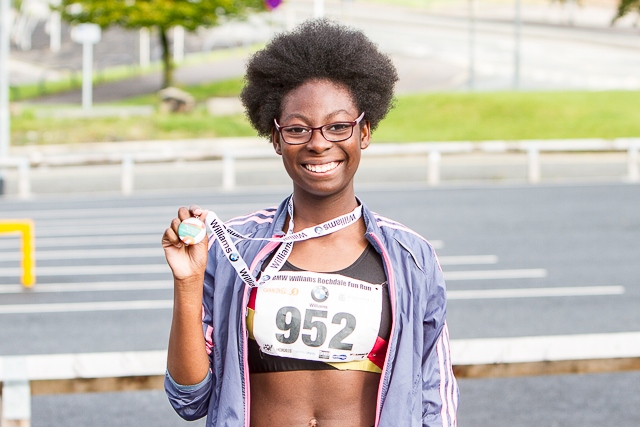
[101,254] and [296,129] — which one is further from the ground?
[296,129]

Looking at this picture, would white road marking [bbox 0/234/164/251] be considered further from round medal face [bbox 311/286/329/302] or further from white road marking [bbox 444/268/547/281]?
round medal face [bbox 311/286/329/302]

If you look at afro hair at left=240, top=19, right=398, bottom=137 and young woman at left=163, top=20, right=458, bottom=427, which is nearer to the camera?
young woman at left=163, top=20, right=458, bottom=427

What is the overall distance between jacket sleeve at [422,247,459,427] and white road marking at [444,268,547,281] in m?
8.07

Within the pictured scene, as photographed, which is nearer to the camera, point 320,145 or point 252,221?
point 320,145

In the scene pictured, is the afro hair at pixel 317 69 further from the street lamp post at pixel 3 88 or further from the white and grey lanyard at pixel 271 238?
the street lamp post at pixel 3 88

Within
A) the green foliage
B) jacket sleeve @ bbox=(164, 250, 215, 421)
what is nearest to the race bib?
jacket sleeve @ bbox=(164, 250, 215, 421)

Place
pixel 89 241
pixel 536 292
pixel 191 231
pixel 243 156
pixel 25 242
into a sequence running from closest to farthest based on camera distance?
pixel 191 231 → pixel 536 292 → pixel 25 242 → pixel 89 241 → pixel 243 156

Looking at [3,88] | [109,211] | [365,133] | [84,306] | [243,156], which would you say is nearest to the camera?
[365,133]

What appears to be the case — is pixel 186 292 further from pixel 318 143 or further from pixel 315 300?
pixel 318 143

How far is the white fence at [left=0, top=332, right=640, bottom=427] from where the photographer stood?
126 inches

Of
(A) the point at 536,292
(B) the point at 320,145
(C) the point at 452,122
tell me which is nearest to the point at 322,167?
(B) the point at 320,145

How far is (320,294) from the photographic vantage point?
265cm

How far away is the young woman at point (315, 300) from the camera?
8.59ft

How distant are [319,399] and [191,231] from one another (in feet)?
1.82
